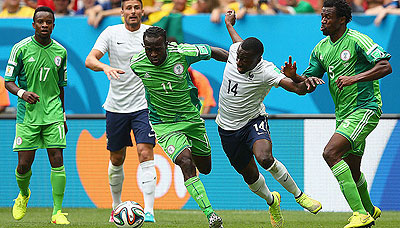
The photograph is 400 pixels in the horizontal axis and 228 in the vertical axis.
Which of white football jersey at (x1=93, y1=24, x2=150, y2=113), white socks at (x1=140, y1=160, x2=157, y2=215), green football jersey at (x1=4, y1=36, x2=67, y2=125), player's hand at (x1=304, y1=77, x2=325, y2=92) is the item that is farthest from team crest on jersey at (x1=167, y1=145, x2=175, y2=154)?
green football jersey at (x1=4, y1=36, x2=67, y2=125)

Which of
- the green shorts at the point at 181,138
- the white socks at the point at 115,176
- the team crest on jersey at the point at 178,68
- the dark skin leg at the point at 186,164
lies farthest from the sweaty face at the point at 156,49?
the white socks at the point at 115,176

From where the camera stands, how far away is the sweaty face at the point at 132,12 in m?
10.3

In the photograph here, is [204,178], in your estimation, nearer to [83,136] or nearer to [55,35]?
[83,136]

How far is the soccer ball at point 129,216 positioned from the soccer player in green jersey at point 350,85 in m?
2.19

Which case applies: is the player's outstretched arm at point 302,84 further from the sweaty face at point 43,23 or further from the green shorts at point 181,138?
the sweaty face at point 43,23

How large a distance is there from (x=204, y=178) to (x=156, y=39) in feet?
14.7

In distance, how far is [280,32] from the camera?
1381 cm

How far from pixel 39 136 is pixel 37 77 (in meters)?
0.79

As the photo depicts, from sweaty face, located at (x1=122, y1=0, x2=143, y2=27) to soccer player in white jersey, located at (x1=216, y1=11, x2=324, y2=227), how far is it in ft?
4.82

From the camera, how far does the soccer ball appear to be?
316 inches

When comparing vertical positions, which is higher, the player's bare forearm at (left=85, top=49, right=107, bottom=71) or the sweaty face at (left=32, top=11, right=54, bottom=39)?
the sweaty face at (left=32, top=11, right=54, bottom=39)

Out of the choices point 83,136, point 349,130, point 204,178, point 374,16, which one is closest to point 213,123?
point 204,178

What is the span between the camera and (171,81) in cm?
895

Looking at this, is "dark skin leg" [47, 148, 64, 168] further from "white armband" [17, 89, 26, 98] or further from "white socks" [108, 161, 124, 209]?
"white socks" [108, 161, 124, 209]
